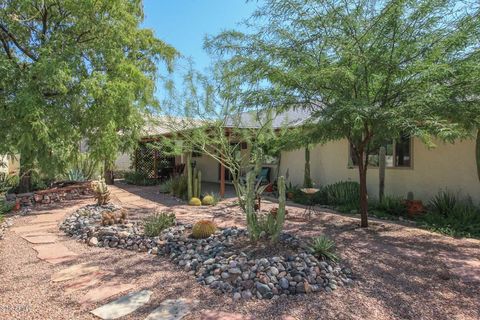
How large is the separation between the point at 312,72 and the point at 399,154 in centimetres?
601

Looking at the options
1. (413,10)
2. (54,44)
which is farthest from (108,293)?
(54,44)

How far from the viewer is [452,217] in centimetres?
718

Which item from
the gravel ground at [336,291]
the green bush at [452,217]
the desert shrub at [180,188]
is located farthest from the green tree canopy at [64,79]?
the green bush at [452,217]

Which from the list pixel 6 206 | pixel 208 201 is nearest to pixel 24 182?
pixel 6 206

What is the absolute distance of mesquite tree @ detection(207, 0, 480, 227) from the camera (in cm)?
476

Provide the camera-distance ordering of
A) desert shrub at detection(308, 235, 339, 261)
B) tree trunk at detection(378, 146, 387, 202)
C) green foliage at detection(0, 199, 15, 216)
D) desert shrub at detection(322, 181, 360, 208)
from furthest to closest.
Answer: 1. desert shrub at detection(322, 181, 360, 208)
2. tree trunk at detection(378, 146, 387, 202)
3. green foliage at detection(0, 199, 15, 216)
4. desert shrub at detection(308, 235, 339, 261)

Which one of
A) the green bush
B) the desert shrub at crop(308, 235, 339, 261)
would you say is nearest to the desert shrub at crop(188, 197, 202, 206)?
the desert shrub at crop(308, 235, 339, 261)

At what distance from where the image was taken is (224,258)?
4504 mm

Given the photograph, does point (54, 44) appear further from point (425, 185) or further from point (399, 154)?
point (425, 185)

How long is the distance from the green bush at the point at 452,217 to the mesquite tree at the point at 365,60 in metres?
2.36

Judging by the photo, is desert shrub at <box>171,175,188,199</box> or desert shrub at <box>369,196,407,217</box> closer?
desert shrub at <box>369,196,407,217</box>

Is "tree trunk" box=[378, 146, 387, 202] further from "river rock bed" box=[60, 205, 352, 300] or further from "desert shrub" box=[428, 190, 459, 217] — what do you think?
"river rock bed" box=[60, 205, 352, 300]

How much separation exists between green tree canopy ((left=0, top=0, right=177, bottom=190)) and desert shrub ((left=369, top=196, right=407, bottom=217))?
25.1 feet

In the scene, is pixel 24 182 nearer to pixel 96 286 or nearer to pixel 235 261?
pixel 96 286
